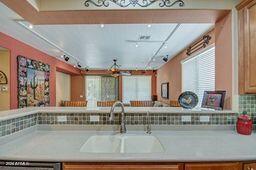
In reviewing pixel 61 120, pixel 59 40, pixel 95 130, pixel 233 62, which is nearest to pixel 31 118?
pixel 61 120

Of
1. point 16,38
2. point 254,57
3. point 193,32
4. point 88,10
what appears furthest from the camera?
point 16,38

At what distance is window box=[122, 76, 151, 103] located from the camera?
11898 millimetres

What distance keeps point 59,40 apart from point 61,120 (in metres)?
3.20

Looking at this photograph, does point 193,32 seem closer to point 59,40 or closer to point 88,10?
point 88,10

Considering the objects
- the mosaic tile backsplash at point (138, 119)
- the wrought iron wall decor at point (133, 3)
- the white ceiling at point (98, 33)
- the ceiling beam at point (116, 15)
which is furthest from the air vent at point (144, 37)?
the mosaic tile backsplash at point (138, 119)

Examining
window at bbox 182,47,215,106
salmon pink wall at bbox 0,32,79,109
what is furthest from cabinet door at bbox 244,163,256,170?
salmon pink wall at bbox 0,32,79,109

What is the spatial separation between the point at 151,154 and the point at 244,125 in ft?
3.48

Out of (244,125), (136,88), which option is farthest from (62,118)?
(136,88)

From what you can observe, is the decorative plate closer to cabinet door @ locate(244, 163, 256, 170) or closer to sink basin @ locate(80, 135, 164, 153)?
sink basin @ locate(80, 135, 164, 153)

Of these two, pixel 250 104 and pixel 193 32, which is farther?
pixel 193 32

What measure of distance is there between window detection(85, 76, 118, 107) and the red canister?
10204 millimetres

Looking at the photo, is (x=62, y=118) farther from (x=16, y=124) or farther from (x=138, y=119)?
(x=138, y=119)

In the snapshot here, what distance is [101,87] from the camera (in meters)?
11.9

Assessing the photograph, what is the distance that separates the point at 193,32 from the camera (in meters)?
3.92
